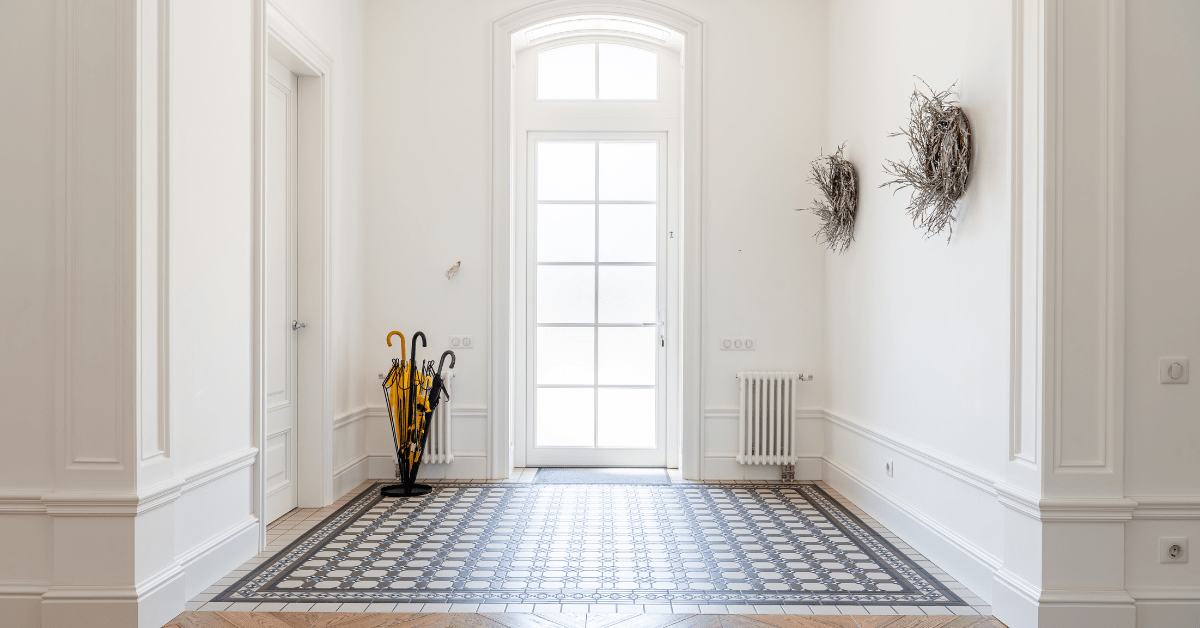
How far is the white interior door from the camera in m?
4.29

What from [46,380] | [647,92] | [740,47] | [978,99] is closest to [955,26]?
[978,99]

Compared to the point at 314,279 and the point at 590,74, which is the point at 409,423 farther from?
the point at 590,74

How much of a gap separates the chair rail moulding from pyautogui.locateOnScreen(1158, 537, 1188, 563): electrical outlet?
2.98 metres

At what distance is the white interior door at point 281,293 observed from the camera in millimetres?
4293

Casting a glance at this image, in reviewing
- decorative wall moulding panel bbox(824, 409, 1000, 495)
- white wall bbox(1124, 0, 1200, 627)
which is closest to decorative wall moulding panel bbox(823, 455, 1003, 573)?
decorative wall moulding panel bbox(824, 409, 1000, 495)

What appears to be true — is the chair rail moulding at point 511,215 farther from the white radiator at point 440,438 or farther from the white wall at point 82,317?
the white wall at point 82,317

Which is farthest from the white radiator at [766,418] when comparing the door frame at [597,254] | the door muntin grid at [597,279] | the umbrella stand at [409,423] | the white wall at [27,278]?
the white wall at [27,278]

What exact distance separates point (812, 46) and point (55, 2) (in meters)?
4.38

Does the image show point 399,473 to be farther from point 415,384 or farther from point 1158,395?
point 1158,395

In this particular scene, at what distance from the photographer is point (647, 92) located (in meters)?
5.88

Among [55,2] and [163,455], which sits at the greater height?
[55,2]

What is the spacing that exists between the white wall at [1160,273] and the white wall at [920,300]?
41 cm

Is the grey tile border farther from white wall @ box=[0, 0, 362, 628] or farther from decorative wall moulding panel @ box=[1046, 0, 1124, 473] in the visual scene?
decorative wall moulding panel @ box=[1046, 0, 1124, 473]

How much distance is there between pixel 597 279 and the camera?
231 inches
